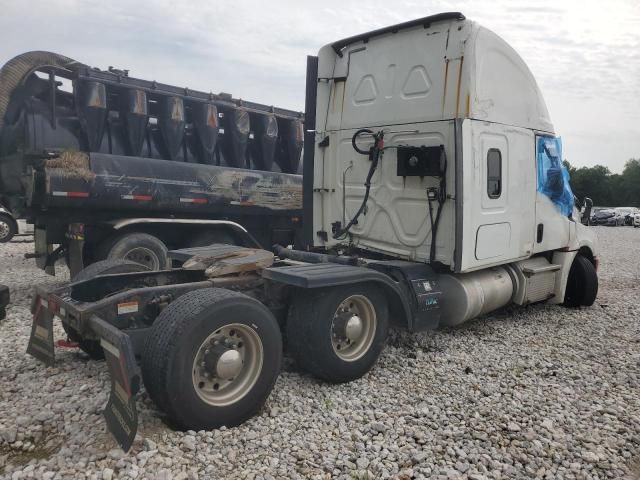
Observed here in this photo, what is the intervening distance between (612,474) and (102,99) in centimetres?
746

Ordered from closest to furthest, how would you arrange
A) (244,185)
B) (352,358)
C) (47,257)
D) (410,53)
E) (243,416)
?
(243,416), (352,358), (410,53), (47,257), (244,185)

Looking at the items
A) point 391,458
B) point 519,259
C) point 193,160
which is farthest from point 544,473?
point 193,160

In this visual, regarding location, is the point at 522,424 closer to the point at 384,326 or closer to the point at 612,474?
the point at 612,474

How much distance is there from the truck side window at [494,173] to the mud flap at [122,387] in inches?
151

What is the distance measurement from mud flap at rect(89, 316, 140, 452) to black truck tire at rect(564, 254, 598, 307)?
6.17 m

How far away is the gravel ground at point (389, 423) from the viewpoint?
2.99m

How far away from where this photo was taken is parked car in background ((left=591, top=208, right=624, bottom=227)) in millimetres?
35656

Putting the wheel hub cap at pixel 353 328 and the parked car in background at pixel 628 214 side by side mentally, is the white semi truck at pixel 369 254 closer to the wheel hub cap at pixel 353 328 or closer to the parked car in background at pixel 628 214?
the wheel hub cap at pixel 353 328

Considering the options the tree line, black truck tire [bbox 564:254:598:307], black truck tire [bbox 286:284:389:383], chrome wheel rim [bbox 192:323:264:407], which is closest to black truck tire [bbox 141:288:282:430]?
chrome wheel rim [bbox 192:323:264:407]

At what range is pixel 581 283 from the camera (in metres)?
7.08

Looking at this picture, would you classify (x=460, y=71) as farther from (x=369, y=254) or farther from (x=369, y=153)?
(x=369, y=254)

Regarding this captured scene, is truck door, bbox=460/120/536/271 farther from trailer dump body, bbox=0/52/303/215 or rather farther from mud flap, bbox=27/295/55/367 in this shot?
trailer dump body, bbox=0/52/303/215

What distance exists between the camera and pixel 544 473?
119 inches

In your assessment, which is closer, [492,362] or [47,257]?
[492,362]
